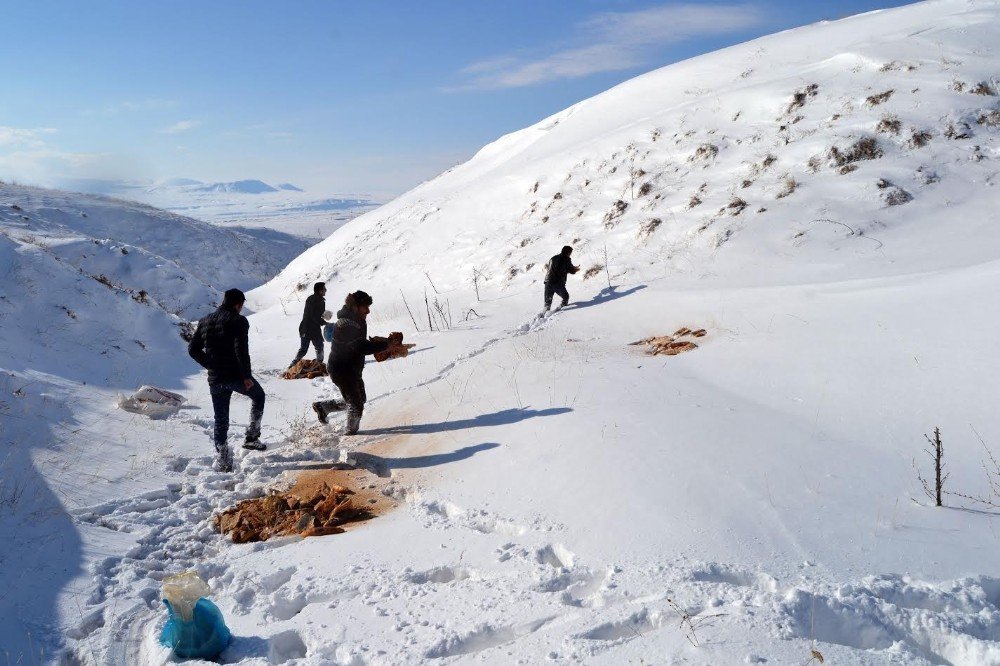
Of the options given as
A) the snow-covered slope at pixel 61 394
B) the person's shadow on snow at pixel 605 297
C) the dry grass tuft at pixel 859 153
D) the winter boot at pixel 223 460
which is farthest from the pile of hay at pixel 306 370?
the dry grass tuft at pixel 859 153

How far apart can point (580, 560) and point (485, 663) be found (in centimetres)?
107

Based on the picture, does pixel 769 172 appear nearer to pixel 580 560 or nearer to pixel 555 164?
pixel 555 164

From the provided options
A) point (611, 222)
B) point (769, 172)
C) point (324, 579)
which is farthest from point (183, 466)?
point (769, 172)

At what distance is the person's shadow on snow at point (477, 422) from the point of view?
6617 millimetres

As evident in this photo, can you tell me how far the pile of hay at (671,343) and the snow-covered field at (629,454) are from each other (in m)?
0.29

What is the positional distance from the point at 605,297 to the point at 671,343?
14.4 ft

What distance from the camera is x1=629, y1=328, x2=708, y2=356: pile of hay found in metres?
8.89

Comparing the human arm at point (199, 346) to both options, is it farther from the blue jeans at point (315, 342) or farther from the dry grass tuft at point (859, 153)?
the dry grass tuft at point (859, 153)

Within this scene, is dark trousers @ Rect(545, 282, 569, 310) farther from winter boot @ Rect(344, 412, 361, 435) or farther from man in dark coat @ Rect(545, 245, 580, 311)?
winter boot @ Rect(344, 412, 361, 435)

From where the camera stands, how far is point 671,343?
30.3ft

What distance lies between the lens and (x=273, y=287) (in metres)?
26.8

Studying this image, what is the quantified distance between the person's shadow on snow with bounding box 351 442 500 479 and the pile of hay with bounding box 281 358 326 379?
16.8 feet

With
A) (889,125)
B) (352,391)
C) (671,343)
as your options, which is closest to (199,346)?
(352,391)

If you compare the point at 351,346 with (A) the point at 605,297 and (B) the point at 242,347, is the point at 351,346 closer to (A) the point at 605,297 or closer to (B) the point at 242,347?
(B) the point at 242,347
